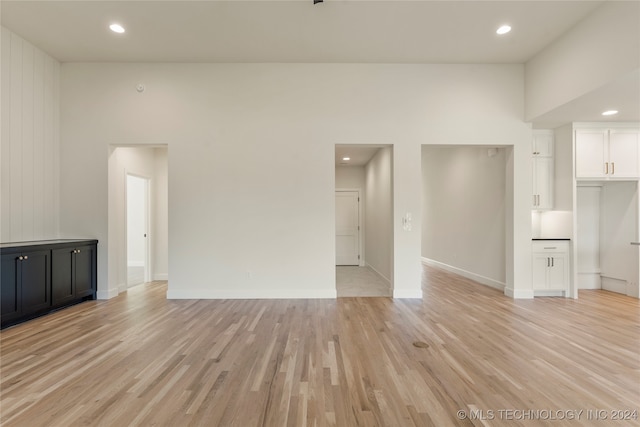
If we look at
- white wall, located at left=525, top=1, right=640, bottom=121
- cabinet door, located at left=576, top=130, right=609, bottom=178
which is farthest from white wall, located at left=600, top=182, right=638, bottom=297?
white wall, located at left=525, top=1, right=640, bottom=121

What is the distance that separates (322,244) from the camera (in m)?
4.72

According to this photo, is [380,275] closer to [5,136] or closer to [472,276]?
[472,276]

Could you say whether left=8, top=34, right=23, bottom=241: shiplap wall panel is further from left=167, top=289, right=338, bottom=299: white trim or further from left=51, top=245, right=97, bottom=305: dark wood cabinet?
left=167, top=289, right=338, bottom=299: white trim

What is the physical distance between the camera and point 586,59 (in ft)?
11.8

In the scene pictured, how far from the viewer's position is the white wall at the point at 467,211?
5379mm

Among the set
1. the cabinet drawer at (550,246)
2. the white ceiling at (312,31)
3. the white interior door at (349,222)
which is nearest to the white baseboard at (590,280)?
the cabinet drawer at (550,246)

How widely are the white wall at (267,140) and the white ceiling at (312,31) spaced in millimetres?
292

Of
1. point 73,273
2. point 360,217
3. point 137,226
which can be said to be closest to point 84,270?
point 73,273

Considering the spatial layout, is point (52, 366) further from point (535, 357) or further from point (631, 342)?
point (631, 342)

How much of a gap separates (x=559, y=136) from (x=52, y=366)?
7.21 meters

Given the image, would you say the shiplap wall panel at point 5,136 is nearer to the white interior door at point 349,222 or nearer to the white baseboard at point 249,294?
the white baseboard at point 249,294

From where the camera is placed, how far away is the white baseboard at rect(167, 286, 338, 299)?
466cm

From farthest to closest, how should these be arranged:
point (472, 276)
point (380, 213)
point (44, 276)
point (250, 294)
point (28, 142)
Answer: point (380, 213)
point (472, 276)
point (250, 294)
point (28, 142)
point (44, 276)

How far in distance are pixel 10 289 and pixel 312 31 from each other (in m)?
4.84
